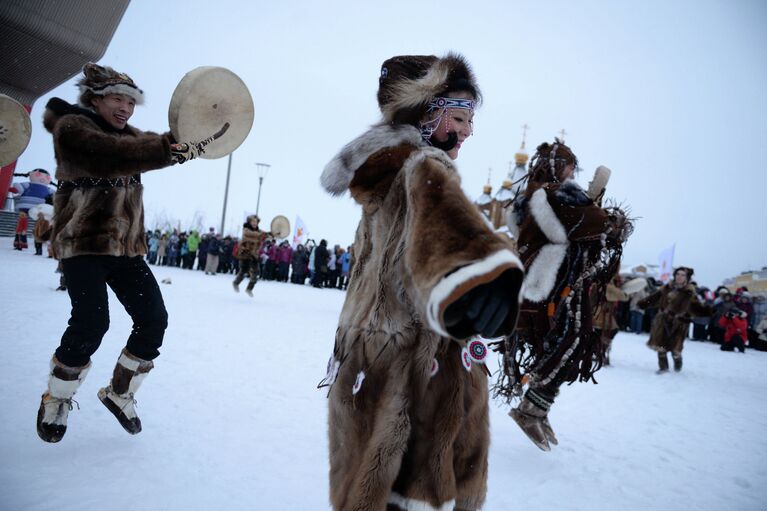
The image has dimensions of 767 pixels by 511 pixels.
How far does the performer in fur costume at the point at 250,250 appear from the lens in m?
11.6

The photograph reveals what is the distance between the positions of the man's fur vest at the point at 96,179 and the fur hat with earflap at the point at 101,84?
0.17m

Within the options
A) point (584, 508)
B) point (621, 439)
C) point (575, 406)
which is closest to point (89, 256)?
point (584, 508)

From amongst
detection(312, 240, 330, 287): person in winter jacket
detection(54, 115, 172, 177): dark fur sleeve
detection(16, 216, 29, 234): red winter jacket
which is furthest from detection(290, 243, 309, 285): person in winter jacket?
detection(54, 115, 172, 177): dark fur sleeve

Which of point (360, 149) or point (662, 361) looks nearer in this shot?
point (360, 149)

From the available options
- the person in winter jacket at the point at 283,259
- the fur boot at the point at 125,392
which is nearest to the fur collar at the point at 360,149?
the fur boot at the point at 125,392

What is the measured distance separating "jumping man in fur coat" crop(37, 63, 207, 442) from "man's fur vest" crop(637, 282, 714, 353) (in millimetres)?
8315

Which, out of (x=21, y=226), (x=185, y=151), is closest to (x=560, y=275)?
(x=185, y=151)

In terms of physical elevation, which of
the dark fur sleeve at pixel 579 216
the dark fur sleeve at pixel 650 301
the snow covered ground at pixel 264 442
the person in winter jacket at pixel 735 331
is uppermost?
the dark fur sleeve at pixel 579 216

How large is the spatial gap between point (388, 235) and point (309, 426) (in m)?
2.36

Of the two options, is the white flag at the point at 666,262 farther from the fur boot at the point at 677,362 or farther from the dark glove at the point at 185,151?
the dark glove at the point at 185,151

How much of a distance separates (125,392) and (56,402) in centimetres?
36

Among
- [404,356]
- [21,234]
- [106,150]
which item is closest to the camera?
[404,356]

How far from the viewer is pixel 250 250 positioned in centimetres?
1170

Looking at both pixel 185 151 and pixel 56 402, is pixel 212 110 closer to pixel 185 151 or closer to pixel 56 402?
pixel 185 151
